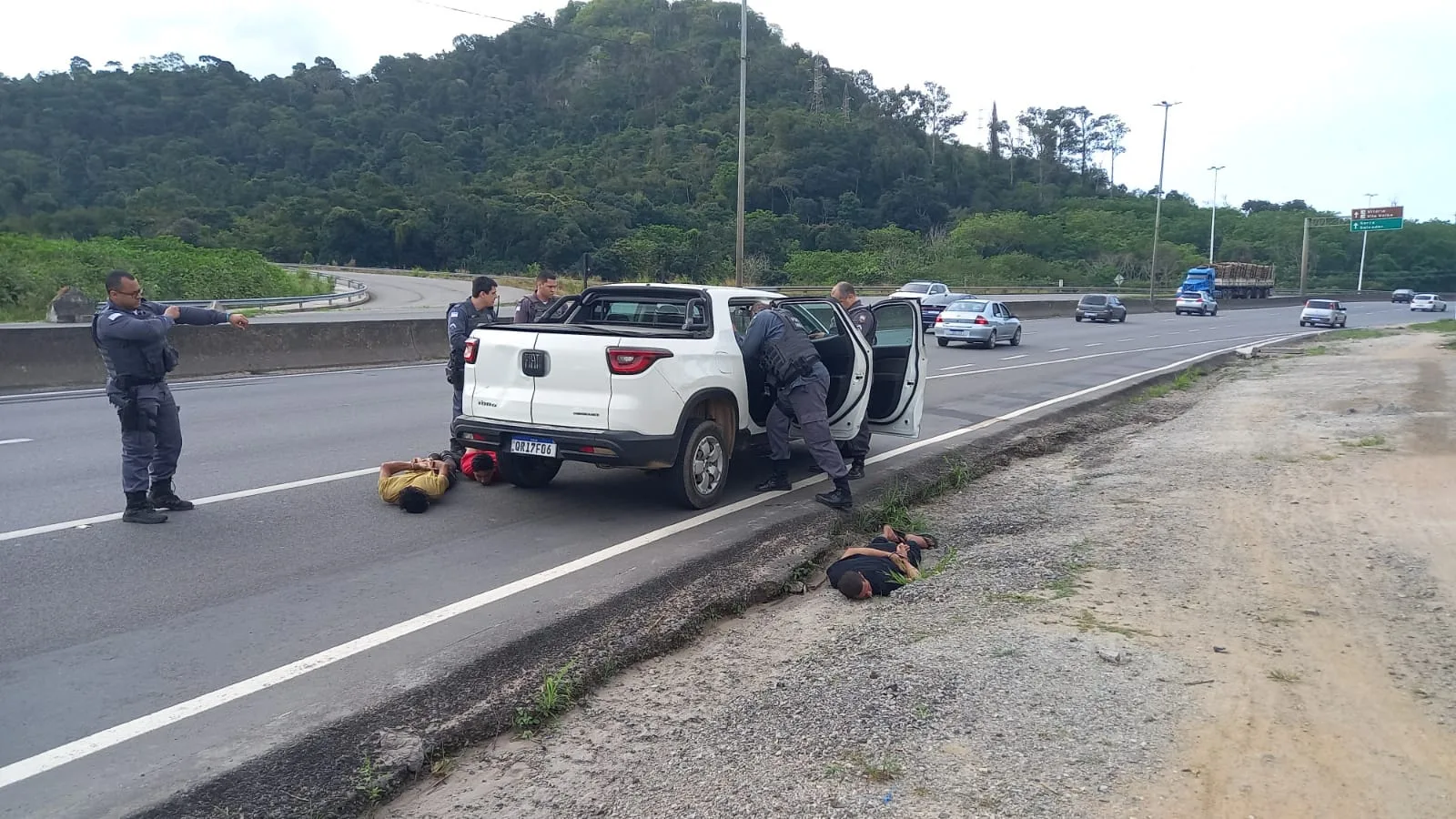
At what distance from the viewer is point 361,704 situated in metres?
4.20

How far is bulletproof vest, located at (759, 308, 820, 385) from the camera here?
24.4 ft

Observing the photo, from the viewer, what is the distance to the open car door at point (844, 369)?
8.36 meters

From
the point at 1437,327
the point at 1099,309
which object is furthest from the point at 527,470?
the point at 1437,327

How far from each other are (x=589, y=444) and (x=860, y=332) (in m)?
2.92

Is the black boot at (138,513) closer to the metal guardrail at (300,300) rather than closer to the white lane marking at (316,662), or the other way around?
the white lane marking at (316,662)

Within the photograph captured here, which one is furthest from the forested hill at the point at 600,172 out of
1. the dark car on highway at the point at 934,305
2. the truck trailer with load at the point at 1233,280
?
the dark car on highway at the point at 934,305

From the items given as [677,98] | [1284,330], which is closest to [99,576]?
[1284,330]

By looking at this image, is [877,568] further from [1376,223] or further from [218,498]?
[1376,223]

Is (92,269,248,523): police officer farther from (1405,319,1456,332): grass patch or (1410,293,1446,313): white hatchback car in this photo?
(1410,293,1446,313): white hatchback car

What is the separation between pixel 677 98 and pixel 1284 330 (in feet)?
272

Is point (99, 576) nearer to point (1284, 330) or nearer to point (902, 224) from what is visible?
point (1284, 330)

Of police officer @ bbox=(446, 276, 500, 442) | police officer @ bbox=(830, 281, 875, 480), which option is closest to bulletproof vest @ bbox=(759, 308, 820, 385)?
police officer @ bbox=(830, 281, 875, 480)

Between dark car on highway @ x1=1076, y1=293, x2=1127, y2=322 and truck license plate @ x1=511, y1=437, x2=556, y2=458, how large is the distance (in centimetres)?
4015

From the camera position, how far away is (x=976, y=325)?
1035 inches
